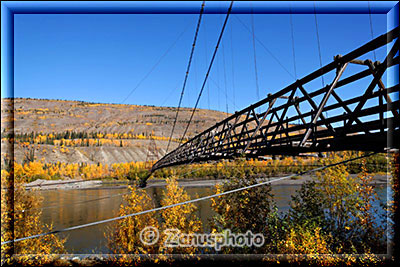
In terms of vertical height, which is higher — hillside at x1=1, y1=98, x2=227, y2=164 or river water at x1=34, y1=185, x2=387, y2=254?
hillside at x1=1, y1=98, x2=227, y2=164

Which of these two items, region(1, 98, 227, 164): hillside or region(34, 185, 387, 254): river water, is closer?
region(34, 185, 387, 254): river water

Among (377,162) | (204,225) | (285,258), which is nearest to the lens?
(285,258)

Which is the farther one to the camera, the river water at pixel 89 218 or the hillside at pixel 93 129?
the hillside at pixel 93 129

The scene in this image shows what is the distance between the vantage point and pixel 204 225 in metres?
18.9

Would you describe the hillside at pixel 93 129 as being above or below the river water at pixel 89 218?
above

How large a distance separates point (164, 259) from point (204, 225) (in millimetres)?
5665

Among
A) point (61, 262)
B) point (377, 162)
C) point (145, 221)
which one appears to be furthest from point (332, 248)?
point (377, 162)

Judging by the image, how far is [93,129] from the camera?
10162cm

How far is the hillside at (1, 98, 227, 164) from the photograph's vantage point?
63.9 metres

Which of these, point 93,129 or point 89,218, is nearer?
point 89,218

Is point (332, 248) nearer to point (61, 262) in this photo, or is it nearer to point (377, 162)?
point (61, 262)

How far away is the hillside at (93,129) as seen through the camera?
63.9m

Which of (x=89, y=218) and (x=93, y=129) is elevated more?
(x=93, y=129)

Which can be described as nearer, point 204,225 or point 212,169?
point 204,225
